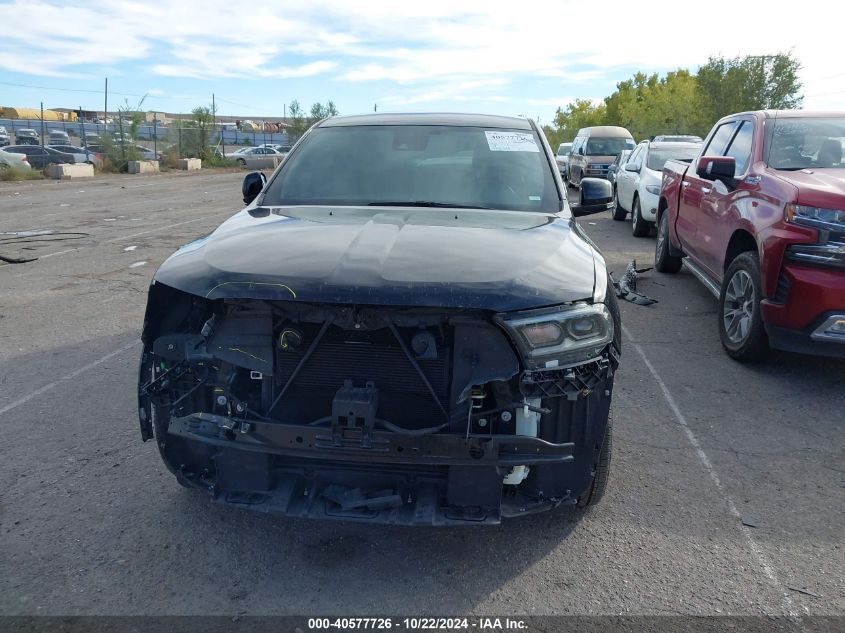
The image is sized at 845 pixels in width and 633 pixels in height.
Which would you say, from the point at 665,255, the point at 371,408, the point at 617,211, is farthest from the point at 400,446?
the point at 617,211

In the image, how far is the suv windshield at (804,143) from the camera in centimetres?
602

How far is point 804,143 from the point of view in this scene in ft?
20.3

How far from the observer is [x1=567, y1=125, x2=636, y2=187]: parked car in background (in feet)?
72.8

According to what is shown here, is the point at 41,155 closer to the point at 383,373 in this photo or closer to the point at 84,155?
the point at 84,155

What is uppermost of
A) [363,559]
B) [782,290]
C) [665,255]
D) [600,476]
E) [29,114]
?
[29,114]

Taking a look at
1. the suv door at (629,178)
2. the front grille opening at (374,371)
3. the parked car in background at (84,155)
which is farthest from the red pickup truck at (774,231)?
the parked car in background at (84,155)

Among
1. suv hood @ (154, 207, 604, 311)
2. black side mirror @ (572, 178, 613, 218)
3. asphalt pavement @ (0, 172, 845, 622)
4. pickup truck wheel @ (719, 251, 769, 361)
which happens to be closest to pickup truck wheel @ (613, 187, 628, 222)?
pickup truck wheel @ (719, 251, 769, 361)

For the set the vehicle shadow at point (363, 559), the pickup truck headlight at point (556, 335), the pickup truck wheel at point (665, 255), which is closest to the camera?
the pickup truck headlight at point (556, 335)

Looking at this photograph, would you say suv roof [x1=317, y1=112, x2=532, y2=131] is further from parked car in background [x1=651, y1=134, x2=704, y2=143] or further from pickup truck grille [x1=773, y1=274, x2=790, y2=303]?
parked car in background [x1=651, y1=134, x2=704, y2=143]

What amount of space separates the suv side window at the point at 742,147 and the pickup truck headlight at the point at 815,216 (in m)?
1.30

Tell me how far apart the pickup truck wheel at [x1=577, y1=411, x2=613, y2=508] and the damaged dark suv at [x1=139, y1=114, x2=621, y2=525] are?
0.01 m

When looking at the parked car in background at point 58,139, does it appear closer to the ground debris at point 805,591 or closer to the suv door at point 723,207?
the suv door at point 723,207

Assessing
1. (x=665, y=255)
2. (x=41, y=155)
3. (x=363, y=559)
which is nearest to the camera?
(x=363, y=559)

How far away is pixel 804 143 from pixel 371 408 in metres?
5.15
